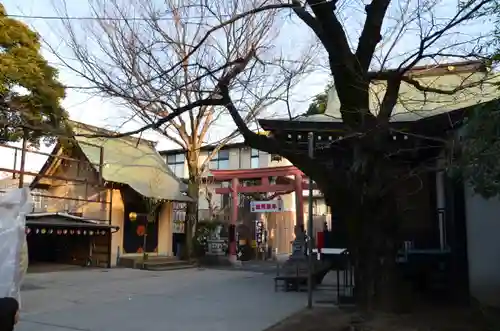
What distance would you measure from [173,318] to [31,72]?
356 inches

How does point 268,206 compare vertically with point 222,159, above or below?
below

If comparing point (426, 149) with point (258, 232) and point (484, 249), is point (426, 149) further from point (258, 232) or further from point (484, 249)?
point (258, 232)

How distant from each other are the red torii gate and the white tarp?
16.6 metres

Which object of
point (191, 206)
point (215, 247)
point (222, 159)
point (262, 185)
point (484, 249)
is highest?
point (222, 159)

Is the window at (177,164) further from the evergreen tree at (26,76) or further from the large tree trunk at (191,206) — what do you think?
the evergreen tree at (26,76)

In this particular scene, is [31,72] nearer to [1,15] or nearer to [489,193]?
[1,15]

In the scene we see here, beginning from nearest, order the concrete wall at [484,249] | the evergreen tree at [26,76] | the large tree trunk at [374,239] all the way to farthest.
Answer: the large tree trunk at [374,239], the concrete wall at [484,249], the evergreen tree at [26,76]

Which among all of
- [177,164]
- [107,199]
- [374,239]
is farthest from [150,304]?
[177,164]

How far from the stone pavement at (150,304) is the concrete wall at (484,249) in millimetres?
3172

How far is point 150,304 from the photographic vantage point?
9.75 meters

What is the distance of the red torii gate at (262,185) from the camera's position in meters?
22.0

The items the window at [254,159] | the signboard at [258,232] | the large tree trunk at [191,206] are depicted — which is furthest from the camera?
the window at [254,159]

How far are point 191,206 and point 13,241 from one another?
17435 mm

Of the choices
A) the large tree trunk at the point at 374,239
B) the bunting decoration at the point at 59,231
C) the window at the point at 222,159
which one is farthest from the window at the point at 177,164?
the large tree trunk at the point at 374,239
